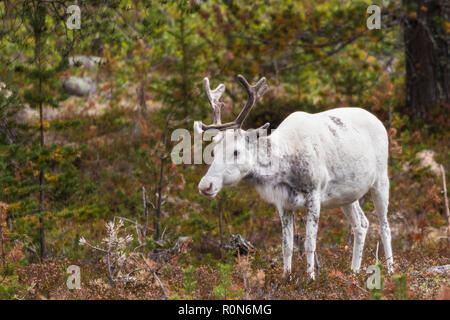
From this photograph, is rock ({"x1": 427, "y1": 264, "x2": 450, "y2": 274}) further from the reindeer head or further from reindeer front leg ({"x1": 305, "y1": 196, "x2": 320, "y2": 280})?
the reindeer head

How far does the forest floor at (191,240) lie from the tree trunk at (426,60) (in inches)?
35.3

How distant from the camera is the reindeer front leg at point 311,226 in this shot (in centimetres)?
605

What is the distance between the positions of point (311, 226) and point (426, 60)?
865 cm

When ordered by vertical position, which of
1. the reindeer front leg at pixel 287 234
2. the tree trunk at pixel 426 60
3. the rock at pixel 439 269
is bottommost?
the rock at pixel 439 269

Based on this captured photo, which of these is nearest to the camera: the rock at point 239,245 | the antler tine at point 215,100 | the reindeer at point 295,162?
the reindeer at point 295,162

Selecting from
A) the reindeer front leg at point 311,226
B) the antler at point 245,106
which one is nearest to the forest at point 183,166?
the reindeer front leg at point 311,226

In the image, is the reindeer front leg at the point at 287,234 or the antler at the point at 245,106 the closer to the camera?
the antler at the point at 245,106

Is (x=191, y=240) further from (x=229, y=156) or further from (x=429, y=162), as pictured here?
(x=429, y=162)

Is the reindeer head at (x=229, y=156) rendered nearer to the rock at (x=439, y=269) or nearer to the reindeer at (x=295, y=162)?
the reindeer at (x=295, y=162)

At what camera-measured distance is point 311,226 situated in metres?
6.13

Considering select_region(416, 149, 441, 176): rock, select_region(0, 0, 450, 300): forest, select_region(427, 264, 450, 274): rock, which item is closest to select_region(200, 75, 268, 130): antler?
select_region(0, 0, 450, 300): forest

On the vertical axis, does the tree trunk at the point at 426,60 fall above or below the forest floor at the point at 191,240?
above
